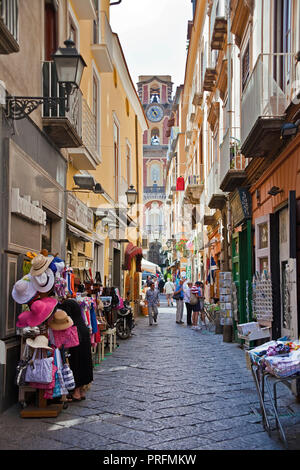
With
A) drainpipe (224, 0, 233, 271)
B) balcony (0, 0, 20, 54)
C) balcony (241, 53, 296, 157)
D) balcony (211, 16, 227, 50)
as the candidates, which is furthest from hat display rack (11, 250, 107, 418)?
balcony (211, 16, 227, 50)

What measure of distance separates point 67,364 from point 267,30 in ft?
20.1

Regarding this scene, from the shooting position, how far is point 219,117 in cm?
1766

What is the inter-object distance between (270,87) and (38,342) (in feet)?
15.6

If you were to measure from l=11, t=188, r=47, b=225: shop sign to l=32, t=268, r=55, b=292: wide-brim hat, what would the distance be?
2.85 feet

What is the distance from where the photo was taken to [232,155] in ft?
42.6

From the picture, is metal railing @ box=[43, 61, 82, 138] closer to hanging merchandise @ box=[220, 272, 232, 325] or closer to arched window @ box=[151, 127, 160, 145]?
hanging merchandise @ box=[220, 272, 232, 325]

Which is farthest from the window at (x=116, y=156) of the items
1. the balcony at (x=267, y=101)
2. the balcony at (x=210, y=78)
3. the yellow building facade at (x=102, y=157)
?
the balcony at (x=267, y=101)

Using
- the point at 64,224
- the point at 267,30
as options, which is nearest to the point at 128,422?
the point at 64,224

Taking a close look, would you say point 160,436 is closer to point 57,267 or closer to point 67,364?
point 67,364

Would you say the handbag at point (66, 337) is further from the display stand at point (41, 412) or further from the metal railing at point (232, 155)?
the metal railing at point (232, 155)

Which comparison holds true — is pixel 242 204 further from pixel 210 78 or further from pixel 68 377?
pixel 210 78

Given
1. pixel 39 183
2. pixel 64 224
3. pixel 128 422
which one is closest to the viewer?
pixel 128 422

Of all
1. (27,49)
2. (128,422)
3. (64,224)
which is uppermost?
(27,49)

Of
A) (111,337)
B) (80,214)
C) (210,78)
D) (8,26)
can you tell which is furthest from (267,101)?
(210,78)
